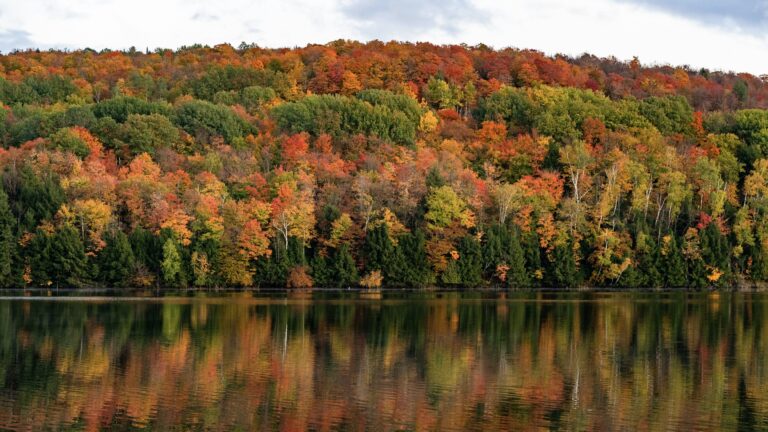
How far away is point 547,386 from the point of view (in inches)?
1353

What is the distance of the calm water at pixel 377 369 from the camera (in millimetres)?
28969

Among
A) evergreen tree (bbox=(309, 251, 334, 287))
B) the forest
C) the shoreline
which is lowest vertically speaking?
the shoreline

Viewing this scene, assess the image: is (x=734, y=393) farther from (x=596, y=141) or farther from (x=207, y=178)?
(x=596, y=141)

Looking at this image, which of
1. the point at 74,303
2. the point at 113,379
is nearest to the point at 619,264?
the point at 74,303

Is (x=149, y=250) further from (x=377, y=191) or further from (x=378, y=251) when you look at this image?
(x=377, y=191)

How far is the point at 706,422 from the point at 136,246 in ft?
225

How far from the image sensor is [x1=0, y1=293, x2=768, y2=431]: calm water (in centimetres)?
2897

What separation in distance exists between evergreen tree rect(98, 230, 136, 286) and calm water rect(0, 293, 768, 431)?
1015 inches

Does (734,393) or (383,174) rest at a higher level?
(383,174)

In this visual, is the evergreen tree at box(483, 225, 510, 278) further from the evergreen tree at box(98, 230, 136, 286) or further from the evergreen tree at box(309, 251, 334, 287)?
the evergreen tree at box(98, 230, 136, 286)

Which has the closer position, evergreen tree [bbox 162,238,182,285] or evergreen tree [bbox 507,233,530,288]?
evergreen tree [bbox 162,238,182,285]

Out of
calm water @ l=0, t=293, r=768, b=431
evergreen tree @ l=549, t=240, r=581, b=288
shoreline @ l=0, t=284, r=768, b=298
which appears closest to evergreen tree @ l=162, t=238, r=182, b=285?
shoreline @ l=0, t=284, r=768, b=298

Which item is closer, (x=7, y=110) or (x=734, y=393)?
(x=734, y=393)

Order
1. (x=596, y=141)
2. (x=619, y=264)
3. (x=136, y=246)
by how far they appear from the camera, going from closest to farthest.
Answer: (x=136, y=246)
(x=619, y=264)
(x=596, y=141)
